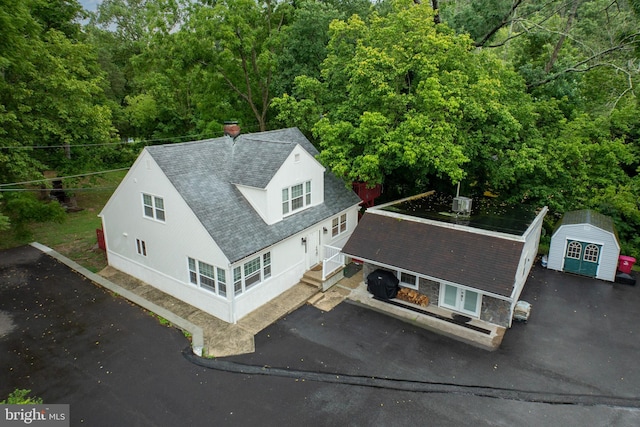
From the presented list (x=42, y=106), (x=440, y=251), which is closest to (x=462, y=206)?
(x=440, y=251)

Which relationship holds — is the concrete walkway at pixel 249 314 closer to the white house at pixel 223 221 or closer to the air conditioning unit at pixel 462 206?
the white house at pixel 223 221

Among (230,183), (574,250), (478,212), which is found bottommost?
(574,250)

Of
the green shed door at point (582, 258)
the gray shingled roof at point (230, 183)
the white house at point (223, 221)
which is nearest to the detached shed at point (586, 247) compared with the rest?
the green shed door at point (582, 258)

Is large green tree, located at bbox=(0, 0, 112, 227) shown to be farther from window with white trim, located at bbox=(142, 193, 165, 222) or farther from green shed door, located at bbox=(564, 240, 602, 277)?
green shed door, located at bbox=(564, 240, 602, 277)

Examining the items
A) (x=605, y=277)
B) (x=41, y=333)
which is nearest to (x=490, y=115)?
(x=605, y=277)

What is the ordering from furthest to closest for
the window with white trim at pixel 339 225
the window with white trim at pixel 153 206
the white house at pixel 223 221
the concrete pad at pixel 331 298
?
the window with white trim at pixel 339 225 → the concrete pad at pixel 331 298 → the window with white trim at pixel 153 206 → the white house at pixel 223 221

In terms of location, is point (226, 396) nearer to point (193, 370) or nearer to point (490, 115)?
point (193, 370)

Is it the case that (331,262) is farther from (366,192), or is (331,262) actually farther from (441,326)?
(366,192)
